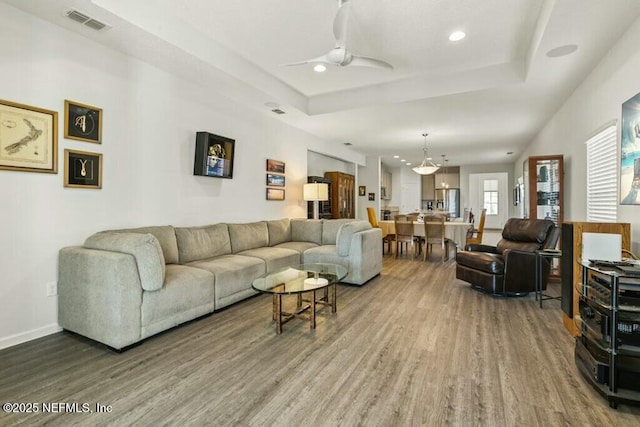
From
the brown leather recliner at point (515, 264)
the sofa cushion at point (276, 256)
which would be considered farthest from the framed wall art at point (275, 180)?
the brown leather recliner at point (515, 264)

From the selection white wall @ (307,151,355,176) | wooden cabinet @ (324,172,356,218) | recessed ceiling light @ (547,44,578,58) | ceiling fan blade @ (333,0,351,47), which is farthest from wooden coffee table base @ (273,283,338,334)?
white wall @ (307,151,355,176)

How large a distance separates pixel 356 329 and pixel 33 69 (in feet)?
11.6

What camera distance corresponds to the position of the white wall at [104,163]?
2418mm

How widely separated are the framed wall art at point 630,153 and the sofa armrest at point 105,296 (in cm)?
401

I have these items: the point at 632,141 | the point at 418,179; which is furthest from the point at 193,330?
the point at 418,179

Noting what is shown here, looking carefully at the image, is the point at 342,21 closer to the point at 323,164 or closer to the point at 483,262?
the point at 483,262

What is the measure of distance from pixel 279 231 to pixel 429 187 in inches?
371

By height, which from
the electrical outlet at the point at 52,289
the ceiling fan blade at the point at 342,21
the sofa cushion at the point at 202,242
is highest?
the ceiling fan blade at the point at 342,21

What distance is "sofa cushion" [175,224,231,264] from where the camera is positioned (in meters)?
3.43

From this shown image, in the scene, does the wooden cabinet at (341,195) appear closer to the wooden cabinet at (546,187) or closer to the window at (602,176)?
the wooden cabinet at (546,187)

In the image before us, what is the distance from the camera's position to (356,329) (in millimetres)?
2764

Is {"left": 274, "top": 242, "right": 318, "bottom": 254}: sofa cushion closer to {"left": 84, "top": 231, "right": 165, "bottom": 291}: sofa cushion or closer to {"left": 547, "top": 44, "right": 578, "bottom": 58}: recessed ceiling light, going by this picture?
{"left": 84, "top": 231, "right": 165, "bottom": 291}: sofa cushion

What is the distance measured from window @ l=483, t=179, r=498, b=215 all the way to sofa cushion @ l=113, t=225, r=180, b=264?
1133 cm

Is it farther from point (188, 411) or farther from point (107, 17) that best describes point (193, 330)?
point (107, 17)
